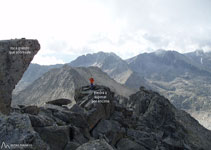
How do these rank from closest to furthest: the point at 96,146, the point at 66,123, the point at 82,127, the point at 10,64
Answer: the point at 96,146 < the point at 10,64 < the point at 66,123 < the point at 82,127

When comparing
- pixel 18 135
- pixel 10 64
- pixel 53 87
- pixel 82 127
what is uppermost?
pixel 10 64

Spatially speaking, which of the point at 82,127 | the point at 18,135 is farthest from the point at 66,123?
the point at 18,135

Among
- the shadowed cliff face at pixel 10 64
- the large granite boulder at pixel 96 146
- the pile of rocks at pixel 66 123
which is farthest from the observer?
the shadowed cliff face at pixel 10 64

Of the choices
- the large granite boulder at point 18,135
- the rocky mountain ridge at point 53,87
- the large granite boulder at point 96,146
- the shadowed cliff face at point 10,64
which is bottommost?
the rocky mountain ridge at point 53,87

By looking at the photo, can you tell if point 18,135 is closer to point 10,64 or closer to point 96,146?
point 96,146

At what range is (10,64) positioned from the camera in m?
16.3

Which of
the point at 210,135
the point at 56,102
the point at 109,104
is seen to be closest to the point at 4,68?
the point at 56,102

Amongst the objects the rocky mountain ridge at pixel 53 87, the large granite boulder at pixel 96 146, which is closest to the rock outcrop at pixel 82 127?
the large granite boulder at pixel 96 146

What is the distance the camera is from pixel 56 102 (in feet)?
94.2

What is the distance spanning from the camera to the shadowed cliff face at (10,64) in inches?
627

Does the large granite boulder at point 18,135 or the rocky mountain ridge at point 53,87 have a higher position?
the large granite boulder at point 18,135

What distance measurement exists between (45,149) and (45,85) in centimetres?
14904

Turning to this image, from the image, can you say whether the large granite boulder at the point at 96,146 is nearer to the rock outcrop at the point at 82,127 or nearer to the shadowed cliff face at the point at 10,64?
the rock outcrop at the point at 82,127

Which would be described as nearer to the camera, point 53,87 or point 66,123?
point 66,123
